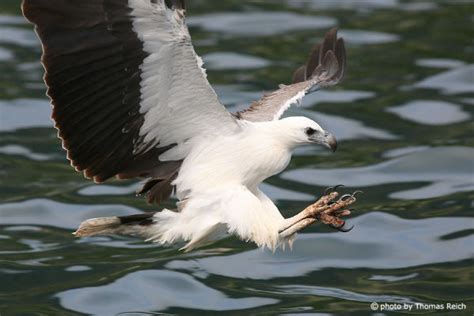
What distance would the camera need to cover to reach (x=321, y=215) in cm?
864

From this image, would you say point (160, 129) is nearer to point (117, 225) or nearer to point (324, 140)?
point (117, 225)

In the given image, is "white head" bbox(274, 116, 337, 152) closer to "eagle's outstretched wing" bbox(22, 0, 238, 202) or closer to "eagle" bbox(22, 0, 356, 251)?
"eagle" bbox(22, 0, 356, 251)

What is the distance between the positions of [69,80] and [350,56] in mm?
7936

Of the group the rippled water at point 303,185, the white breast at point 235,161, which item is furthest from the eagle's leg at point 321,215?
the rippled water at point 303,185

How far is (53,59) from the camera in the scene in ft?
27.2

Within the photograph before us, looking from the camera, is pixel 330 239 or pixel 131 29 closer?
pixel 131 29

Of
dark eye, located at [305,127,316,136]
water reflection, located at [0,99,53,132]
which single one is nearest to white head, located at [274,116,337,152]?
dark eye, located at [305,127,316,136]

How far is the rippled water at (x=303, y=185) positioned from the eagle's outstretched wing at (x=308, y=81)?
1.56 meters

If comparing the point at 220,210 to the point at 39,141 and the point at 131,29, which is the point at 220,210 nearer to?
the point at 131,29

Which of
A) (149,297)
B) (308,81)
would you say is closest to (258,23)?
(308,81)

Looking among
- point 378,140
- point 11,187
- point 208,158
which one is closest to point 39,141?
point 11,187

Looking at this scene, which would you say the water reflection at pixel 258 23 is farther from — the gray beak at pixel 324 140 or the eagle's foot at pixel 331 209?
the eagle's foot at pixel 331 209

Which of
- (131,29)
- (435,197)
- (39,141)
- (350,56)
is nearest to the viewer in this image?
(131,29)

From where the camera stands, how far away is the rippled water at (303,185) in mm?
10625
